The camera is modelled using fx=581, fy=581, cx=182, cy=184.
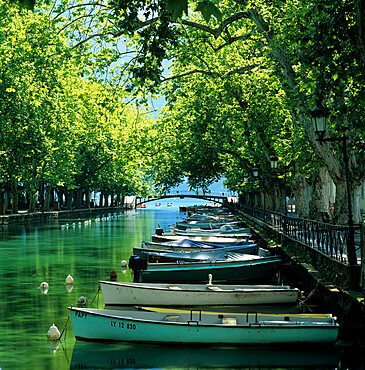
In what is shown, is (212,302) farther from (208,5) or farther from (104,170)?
(104,170)

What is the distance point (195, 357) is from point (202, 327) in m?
0.70

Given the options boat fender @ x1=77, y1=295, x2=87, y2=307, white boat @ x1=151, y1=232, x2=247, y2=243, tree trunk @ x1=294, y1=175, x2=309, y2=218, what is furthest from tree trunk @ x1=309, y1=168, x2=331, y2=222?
boat fender @ x1=77, y1=295, x2=87, y2=307

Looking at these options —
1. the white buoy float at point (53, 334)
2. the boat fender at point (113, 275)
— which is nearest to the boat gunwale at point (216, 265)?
the boat fender at point (113, 275)

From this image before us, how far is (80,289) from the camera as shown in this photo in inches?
875

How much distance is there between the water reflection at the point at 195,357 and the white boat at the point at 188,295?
133 inches

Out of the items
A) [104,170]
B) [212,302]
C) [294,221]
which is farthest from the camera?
[104,170]

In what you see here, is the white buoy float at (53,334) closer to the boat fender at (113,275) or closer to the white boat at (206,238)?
the boat fender at (113,275)

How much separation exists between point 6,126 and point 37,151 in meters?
5.29

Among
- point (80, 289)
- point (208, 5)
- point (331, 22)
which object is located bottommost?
point (80, 289)

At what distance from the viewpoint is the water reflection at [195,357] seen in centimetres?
1265

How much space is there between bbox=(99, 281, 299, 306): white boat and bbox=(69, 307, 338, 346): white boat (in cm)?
289

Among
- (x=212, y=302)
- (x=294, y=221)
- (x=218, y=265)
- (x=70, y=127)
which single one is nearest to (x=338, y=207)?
(x=294, y=221)

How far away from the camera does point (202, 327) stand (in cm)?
1338

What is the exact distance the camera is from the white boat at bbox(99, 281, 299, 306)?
56.0 feet
